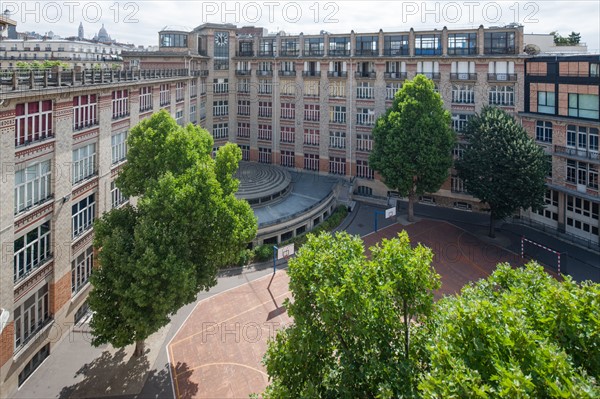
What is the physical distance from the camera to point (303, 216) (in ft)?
143

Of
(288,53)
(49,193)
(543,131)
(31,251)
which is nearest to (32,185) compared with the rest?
(49,193)

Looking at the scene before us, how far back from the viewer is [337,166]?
56.3 m

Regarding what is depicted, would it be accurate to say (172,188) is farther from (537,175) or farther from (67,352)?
(537,175)

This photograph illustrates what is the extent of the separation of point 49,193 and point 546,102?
43.9 metres

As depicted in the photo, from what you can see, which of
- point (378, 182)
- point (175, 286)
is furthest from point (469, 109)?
point (175, 286)

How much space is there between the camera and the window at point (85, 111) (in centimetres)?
2717

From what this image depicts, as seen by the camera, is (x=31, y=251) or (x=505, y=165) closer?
(x=31, y=251)

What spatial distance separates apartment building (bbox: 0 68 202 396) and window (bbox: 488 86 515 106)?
120 ft

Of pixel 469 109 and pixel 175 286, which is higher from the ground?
pixel 469 109

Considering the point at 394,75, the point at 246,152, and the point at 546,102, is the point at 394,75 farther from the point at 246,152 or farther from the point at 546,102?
the point at 246,152

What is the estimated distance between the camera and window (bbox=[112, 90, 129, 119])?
32528 millimetres

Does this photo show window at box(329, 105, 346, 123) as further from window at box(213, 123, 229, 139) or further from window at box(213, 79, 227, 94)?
window at box(213, 79, 227, 94)

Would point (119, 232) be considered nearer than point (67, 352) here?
Yes

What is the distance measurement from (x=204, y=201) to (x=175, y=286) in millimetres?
4640
